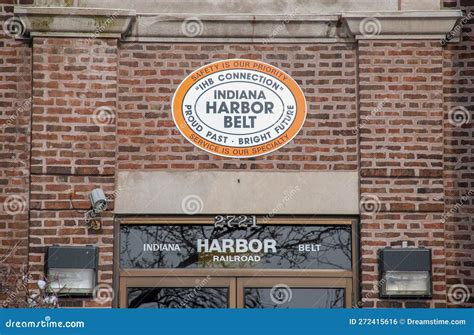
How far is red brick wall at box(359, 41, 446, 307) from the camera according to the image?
1041 centimetres

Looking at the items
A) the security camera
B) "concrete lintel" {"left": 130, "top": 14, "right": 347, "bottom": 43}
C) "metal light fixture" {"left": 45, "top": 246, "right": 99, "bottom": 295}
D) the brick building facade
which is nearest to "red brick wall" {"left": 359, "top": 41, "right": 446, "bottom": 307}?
the brick building facade

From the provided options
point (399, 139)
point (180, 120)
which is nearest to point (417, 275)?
point (399, 139)

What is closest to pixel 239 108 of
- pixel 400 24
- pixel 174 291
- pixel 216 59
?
pixel 216 59

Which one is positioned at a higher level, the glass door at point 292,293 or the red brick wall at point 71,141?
the red brick wall at point 71,141

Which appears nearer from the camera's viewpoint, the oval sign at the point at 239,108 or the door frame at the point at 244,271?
the door frame at the point at 244,271

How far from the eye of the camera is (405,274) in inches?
404

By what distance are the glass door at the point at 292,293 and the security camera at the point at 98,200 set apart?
156cm

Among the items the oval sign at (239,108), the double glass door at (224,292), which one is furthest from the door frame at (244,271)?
the oval sign at (239,108)

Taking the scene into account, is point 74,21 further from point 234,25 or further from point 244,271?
point 244,271

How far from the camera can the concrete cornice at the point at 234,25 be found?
35.0 feet

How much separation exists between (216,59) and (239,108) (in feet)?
1.89

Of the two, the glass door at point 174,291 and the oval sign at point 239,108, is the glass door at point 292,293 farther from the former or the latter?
the oval sign at point 239,108

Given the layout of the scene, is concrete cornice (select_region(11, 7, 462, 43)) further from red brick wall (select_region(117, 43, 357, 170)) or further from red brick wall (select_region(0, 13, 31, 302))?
red brick wall (select_region(0, 13, 31, 302))

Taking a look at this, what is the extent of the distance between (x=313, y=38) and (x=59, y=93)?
2697 mm
